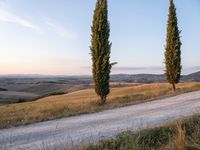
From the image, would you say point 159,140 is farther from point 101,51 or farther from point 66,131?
point 101,51

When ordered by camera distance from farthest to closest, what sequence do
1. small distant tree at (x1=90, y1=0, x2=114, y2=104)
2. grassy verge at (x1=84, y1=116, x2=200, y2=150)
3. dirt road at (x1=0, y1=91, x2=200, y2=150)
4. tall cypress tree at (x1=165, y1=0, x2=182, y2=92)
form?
tall cypress tree at (x1=165, y1=0, x2=182, y2=92) → small distant tree at (x1=90, y1=0, x2=114, y2=104) → dirt road at (x1=0, y1=91, x2=200, y2=150) → grassy verge at (x1=84, y1=116, x2=200, y2=150)

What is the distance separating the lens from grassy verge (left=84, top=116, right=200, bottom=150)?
5.97 m

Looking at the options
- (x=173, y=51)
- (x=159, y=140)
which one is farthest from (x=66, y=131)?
(x=173, y=51)

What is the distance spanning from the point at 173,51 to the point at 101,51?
11.9 m

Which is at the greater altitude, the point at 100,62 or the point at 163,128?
the point at 100,62

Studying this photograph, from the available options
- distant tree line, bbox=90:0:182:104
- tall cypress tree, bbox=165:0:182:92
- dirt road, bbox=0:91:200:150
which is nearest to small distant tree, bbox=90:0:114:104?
distant tree line, bbox=90:0:182:104

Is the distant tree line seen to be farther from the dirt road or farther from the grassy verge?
the grassy verge

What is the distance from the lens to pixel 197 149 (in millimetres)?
5918

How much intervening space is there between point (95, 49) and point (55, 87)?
85507 millimetres

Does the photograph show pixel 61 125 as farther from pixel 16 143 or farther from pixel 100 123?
pixel 16 143

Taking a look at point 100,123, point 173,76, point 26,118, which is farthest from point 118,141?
point 173,76

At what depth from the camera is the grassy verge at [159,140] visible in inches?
235

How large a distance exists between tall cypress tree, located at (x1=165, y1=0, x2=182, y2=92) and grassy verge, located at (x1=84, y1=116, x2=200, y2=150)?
2232 centimetres

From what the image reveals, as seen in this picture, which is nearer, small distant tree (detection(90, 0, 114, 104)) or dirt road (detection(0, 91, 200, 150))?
→ dirt road (detection(0, 91, 200, 150))
